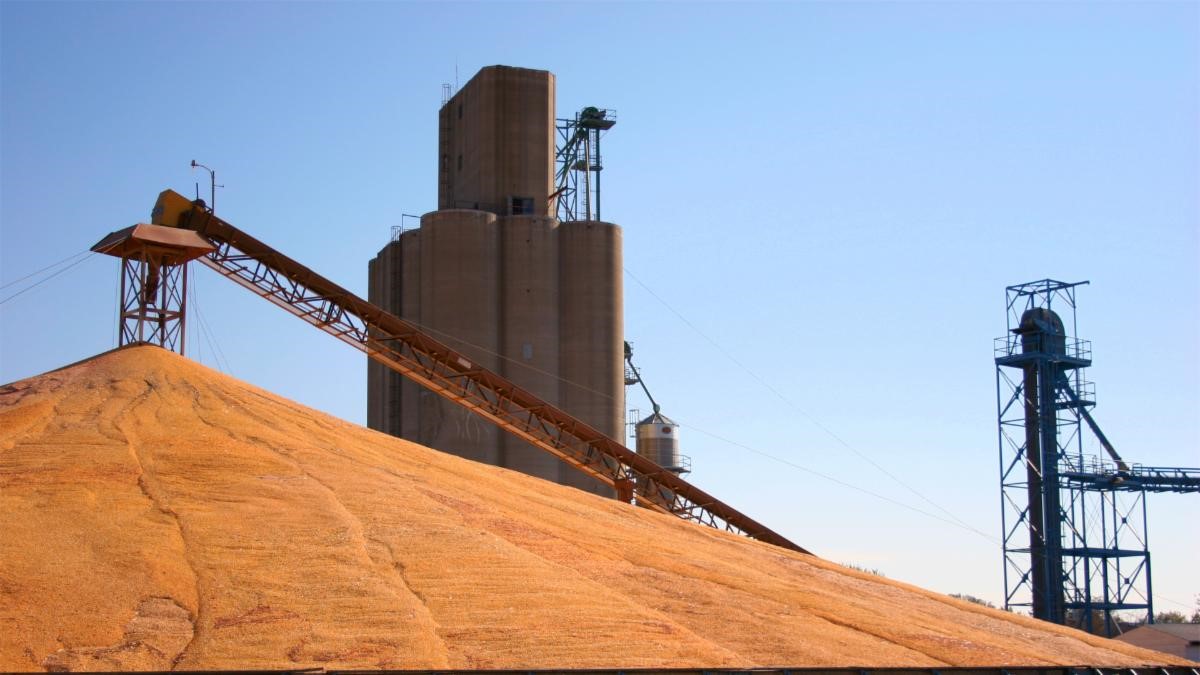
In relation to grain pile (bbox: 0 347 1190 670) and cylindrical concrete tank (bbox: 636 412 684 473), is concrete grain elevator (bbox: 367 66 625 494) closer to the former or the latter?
cylindrical concrete tank (bbox: 636 412 684 473)

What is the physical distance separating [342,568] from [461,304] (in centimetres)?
3997

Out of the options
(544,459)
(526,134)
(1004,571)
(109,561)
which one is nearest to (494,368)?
(544,459)

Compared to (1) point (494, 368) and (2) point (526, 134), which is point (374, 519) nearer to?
(1) point (494, 368)

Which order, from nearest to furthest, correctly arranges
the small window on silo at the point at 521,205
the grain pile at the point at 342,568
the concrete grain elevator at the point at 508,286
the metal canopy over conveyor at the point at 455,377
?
the grain pile at the point at 342,568 < the metal canopy over conveyor at the point at 455,377 < the concrete grain elevator at the point at 508,286 < the small window on silo at the point at 521,205

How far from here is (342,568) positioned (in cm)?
2728

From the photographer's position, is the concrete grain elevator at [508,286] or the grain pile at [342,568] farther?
the concrete grain elevator at [508,286]

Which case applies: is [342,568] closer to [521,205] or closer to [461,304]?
[461,304]

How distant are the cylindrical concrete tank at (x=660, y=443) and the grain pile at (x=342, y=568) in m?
33.1

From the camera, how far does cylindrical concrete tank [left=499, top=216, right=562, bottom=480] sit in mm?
67188

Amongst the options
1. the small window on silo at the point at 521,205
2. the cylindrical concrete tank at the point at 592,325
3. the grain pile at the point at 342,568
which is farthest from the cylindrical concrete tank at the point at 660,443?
the grain pile at the point at 342,568

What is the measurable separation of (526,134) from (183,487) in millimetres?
44285

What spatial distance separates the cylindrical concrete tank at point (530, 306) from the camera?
67188 mm

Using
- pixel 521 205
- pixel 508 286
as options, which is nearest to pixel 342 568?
pixel 508 286

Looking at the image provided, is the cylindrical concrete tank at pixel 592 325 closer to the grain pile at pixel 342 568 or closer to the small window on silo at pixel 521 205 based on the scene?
the small window on silo at pixel 521 205
